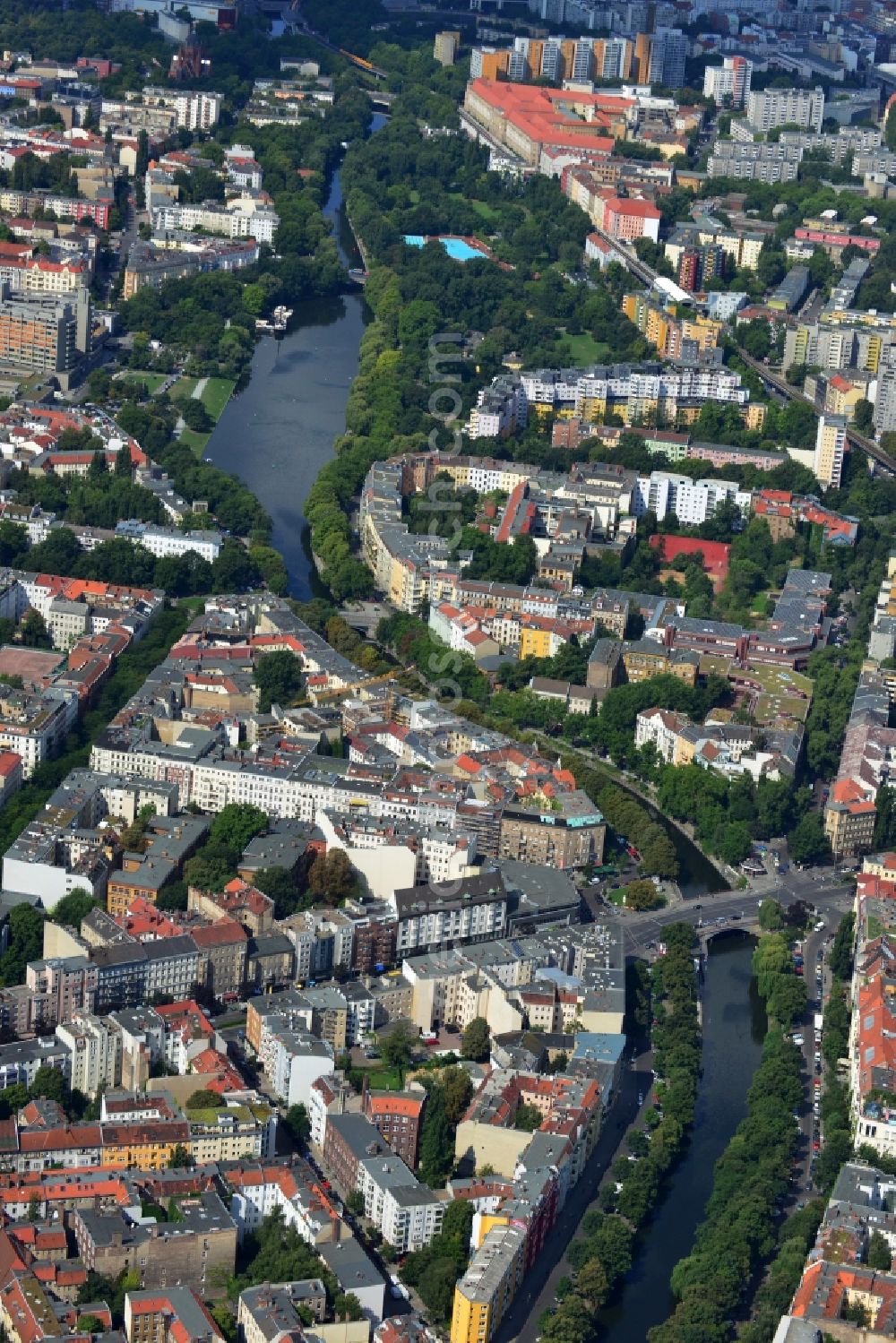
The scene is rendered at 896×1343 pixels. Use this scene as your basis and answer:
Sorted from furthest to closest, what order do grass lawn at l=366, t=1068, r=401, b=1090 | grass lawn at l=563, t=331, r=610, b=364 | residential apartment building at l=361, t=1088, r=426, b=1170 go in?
grass lawn at l=563, t=331, r=610, b=364 < grass lawn at l=366, t=1068, r=401, b=1090 < residential apartment building at l=361, t=1088, r=426, b=1170

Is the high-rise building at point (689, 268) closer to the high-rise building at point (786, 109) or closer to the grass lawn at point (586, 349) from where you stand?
the grass lawn at point (586, 349)

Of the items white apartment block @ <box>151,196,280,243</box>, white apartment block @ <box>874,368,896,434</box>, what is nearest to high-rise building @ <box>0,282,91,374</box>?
white apartment block @ <box>151,196,280,243</box>

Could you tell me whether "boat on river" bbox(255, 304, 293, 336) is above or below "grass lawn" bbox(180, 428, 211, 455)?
below

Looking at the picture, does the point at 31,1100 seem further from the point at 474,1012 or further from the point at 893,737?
the point at 893,737

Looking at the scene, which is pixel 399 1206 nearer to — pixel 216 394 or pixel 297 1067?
pixel 297 1067

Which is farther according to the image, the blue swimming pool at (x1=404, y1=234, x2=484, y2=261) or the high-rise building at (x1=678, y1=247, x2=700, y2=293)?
the blue swimming pool at (x1=404, y1=234, x2=484, y2=261)

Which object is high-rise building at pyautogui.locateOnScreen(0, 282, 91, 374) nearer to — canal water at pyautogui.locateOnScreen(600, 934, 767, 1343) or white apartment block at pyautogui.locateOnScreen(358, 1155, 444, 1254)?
canal water at pyautogui.locateOnScreen(600, 934, 767, 1343)

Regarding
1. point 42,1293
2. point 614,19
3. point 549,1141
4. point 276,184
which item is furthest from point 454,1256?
point 614,19
